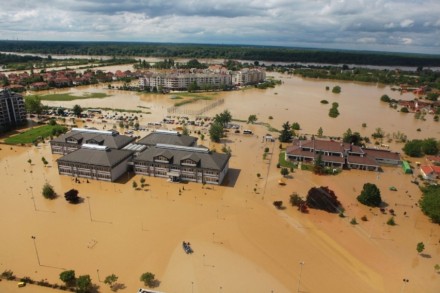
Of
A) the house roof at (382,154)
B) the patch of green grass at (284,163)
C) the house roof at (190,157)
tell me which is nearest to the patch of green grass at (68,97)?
the house roof at (190,157)

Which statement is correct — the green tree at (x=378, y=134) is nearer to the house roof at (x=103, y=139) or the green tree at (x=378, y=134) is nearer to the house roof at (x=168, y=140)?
the house roof at (x=168, y=140)

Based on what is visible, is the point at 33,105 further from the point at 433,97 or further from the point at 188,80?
the point at 433,97

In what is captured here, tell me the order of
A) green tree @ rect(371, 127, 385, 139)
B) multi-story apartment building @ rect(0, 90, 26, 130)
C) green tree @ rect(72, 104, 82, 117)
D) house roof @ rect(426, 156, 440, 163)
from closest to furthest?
house roof @ rect(426, 156, 440, 163) < multi-story apartment building @ rect(0, 90, 26, 130) < green tree @ rect(371, 127, 385, 139) < green tree @ rect(72, 104, 82, 117)

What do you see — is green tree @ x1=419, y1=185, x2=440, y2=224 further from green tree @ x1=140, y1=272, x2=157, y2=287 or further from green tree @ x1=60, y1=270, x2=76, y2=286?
green tree @ x1=60, y1=270, x2=76, y2=286

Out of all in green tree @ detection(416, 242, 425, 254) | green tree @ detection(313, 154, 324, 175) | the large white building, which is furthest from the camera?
the large white building

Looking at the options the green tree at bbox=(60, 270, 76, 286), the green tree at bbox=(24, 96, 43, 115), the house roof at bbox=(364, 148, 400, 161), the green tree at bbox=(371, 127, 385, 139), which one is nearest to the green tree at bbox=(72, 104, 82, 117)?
the green tree at bbox=(24, 96, 43, 115)

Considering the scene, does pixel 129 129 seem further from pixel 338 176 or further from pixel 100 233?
pixel 338 176
